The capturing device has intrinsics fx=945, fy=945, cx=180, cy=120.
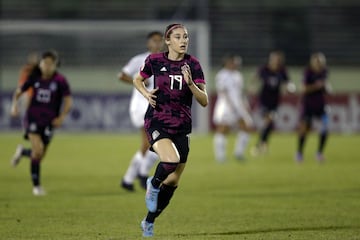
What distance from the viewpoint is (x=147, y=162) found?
14773mm

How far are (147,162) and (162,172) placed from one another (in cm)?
531

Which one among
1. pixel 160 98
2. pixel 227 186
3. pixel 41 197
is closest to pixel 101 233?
pixel 160 98

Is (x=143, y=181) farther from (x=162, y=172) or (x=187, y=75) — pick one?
(x=187, y=75)

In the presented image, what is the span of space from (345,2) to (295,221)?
91.8ft

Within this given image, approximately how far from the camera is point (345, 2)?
37781mm

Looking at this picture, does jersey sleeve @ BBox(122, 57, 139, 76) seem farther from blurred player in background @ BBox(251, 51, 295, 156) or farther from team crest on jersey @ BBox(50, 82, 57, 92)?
blurred player in background @ BBox(251, 51, 295, 156)

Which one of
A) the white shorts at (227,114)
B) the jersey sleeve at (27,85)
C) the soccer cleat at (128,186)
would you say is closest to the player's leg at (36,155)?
the jersey sleeve at (27,85)

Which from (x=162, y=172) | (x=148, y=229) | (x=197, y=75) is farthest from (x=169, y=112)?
(x=148, y=229)

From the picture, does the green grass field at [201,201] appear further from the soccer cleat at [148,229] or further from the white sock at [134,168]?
the white sock at [134,168]

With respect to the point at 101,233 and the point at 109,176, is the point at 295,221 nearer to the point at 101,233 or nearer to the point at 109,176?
the point at 101,233

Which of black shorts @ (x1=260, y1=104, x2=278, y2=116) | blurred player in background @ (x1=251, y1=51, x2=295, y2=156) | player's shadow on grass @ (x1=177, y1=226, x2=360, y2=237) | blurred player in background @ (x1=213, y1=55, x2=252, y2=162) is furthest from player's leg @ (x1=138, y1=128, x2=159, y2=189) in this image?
black shorts @ (x1=260, y1=104, x2=278, y2=116)

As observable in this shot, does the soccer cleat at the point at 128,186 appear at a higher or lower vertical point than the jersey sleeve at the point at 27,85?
lower

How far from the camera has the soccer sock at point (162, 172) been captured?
31.0ft

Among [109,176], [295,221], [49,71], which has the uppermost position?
[49,71]
